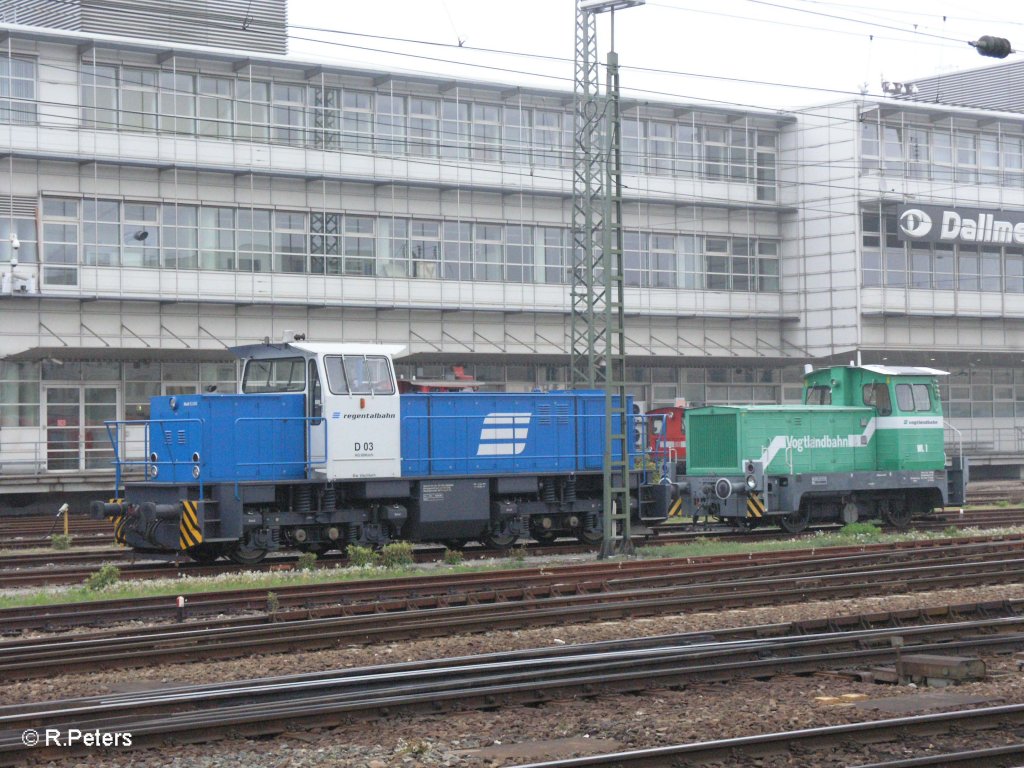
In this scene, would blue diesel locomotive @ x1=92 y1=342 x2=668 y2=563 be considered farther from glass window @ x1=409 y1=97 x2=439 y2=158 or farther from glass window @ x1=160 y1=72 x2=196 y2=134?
glass window @ x1=409 y1=97 x2=439 y2=158

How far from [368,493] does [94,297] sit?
1837cm

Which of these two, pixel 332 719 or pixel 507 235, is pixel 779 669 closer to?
pixel 332 719

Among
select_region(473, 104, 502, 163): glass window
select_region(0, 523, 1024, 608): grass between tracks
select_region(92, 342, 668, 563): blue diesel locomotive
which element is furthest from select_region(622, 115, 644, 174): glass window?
select_region(92, 342, 668, 563): blue diesel locomotive

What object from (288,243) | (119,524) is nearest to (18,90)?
(288,243)

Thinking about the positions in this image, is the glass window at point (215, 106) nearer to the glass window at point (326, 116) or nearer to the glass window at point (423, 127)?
the glass window at point (326, 116)

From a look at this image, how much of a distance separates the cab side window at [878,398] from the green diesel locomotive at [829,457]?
0.07 feet

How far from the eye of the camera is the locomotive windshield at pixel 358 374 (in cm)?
2023

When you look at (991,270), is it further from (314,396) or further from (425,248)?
(314,396)

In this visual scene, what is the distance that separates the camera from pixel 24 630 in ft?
45.8

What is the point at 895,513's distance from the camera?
27.0m

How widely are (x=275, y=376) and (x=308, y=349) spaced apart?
0.91 metres

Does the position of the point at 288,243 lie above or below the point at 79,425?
above

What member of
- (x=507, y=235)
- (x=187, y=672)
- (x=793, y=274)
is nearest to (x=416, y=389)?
(x=187, y=672)

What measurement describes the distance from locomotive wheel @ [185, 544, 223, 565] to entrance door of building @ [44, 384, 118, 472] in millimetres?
16669
